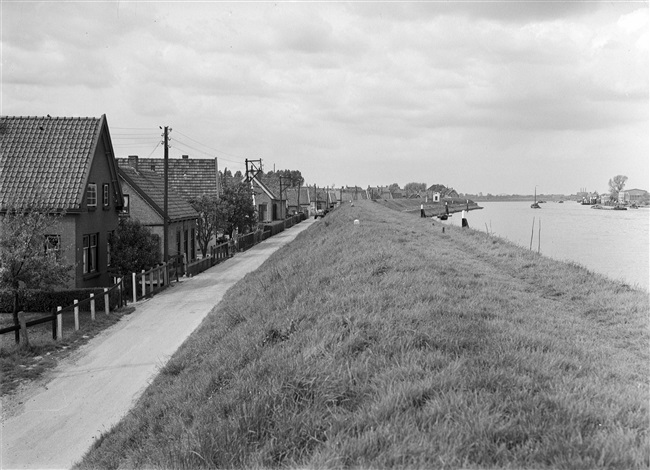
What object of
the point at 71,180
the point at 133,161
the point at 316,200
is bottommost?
the point at 316,200

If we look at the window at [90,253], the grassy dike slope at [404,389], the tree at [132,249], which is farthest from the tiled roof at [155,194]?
the grassy dike slope at [404,389]

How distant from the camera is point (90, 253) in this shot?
25.0 meters

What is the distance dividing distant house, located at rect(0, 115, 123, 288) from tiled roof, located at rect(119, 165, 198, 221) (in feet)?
17.9

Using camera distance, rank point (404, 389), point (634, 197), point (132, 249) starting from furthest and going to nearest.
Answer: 1. point (634, 197)
2. point (132, 249)
3. point (404, 389)

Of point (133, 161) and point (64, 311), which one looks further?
point (133, 161)

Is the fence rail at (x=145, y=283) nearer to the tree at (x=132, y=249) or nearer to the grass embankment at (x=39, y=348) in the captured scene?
the grass embankment at (x=39, y=348)

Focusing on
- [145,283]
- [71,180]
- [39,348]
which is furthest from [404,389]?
[71,180]

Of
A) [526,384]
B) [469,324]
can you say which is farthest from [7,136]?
[526,384]

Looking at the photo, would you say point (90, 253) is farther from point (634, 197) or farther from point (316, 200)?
point (634, 197)

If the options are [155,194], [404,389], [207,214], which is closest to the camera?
[404,389]

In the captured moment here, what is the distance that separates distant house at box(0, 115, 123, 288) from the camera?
76.4ft

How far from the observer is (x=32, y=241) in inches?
621

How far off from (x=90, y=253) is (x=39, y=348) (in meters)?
10.8

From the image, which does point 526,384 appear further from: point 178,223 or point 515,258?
point 178,223
